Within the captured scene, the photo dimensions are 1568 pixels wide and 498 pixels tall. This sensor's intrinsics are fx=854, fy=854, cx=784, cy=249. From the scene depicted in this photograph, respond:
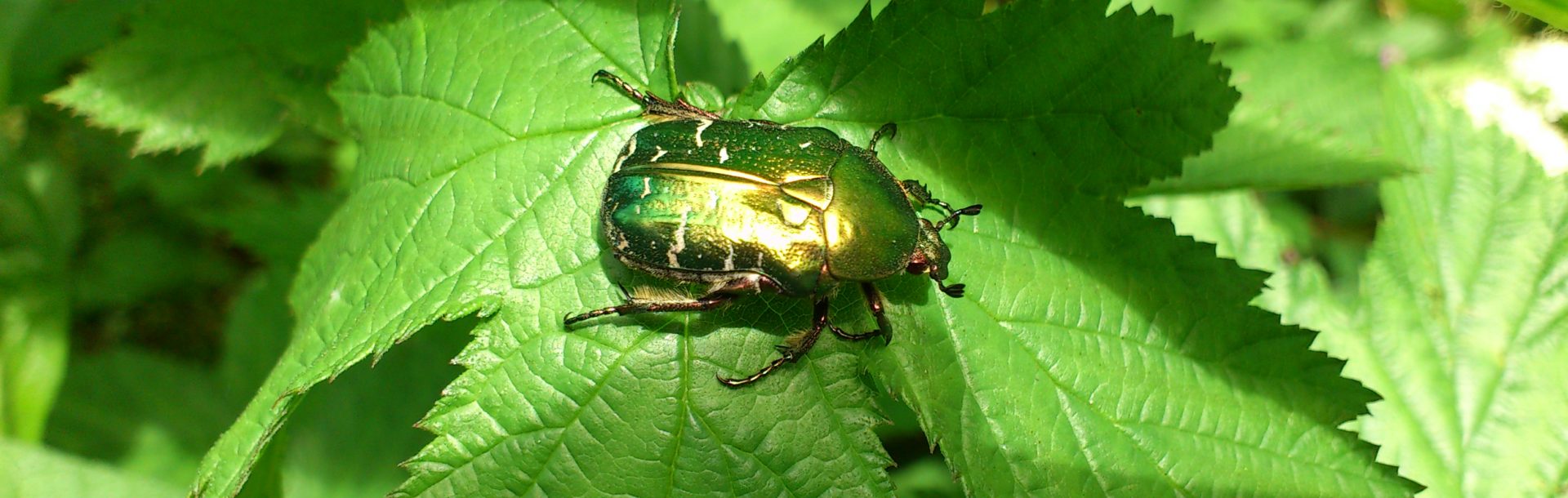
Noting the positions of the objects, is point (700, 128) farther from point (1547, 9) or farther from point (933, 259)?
point (1547, 9)

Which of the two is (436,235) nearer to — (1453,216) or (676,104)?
(676,104)

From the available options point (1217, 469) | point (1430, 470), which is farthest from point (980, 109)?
point (1430, 470)

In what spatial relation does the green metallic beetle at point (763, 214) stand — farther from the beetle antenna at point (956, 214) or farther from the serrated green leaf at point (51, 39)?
the serrated green leaf at point (51, 39)

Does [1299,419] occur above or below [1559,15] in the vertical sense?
below

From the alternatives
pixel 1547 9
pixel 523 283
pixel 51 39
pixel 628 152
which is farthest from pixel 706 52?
pixel 51 39

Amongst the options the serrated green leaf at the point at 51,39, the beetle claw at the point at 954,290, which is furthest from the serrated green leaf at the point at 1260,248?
the serrated green leaf at the point at 51,39

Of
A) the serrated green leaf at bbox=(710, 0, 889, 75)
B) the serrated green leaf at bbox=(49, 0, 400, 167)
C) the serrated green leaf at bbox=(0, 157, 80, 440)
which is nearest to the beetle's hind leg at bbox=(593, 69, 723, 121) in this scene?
the serrated green leaf at bbox=(49, 0, 400, 167)
